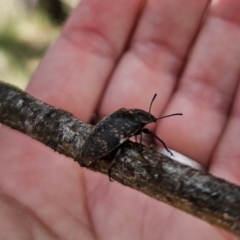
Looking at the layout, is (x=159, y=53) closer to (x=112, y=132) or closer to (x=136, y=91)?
(x=136, y=91)

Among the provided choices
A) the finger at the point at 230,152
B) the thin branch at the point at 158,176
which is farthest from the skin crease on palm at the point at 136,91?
the thin branch at the point at 158,176

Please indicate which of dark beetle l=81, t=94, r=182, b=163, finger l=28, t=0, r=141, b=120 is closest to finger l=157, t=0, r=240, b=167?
finger l=28, t=0, r=141, b=120

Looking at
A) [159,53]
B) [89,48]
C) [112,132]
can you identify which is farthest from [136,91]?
[112,132]

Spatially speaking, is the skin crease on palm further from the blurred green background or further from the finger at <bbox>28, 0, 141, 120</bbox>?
the blurred green background

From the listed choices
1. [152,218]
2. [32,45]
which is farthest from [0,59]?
[152,218]

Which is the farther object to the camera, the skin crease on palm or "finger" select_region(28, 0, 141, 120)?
"finger" select_region(28, 0, 141, 120)

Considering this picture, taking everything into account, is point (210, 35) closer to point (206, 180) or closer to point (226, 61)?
point (226, 61)
